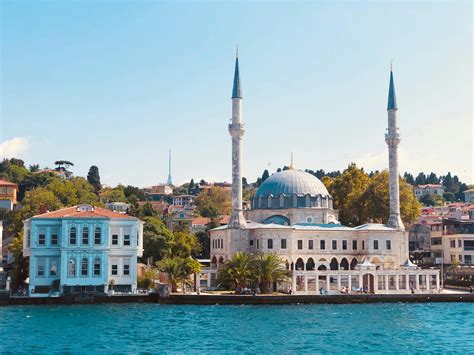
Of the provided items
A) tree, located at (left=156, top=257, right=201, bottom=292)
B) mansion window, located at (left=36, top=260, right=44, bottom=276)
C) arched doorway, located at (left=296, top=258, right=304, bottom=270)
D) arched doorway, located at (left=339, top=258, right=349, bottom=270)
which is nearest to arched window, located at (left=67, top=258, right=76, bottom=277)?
mansion window, located at (left=36, top=260, right=44, bottom=276)

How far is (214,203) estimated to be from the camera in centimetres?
10250

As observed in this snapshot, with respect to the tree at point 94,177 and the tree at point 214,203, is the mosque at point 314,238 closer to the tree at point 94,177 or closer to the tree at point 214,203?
the tree at point 214,203

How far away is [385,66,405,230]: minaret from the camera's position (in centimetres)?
5591

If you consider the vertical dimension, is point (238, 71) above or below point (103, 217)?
above

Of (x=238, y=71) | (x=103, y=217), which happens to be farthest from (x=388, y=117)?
(x=103, y=217)

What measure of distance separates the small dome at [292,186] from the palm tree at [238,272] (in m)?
12.6

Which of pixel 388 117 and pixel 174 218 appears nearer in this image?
pixel 388 117

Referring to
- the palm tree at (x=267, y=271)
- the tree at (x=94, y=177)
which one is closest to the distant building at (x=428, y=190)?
the tree at (x=94, y=177)

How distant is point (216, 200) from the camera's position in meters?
105

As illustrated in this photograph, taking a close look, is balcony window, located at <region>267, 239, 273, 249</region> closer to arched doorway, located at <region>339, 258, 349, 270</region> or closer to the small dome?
arched doorway, located at <region>339, 258, 349, 270</region>

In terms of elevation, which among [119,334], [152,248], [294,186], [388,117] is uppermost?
[388,117]

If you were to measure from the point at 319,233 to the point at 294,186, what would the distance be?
18.7ft

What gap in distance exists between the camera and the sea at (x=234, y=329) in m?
27.8

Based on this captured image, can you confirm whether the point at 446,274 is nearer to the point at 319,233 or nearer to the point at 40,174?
the point at 319,233
